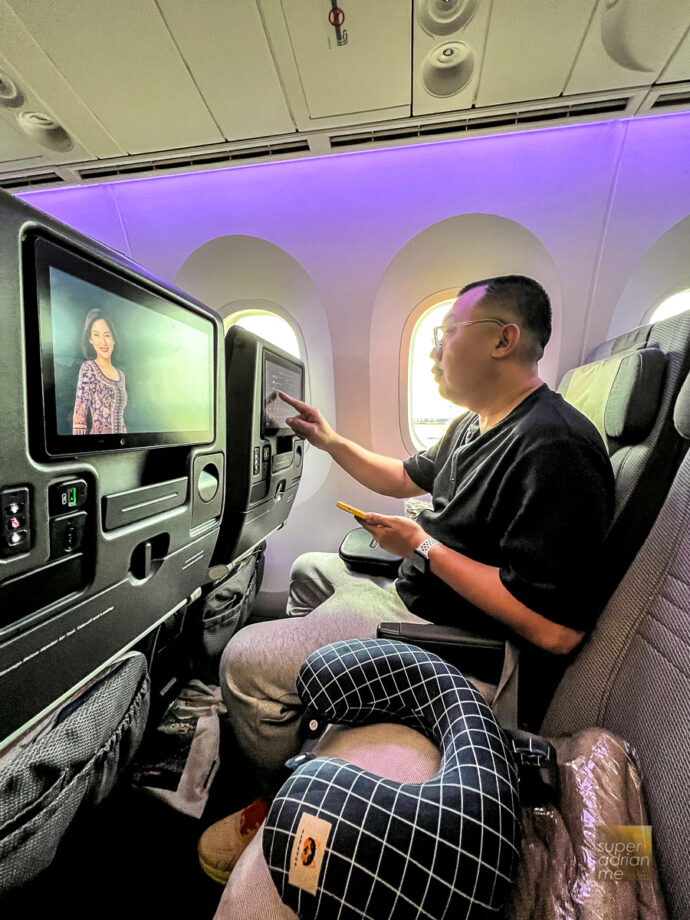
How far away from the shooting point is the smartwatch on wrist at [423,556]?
1218 mm

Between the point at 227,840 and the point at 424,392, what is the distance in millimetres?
2435

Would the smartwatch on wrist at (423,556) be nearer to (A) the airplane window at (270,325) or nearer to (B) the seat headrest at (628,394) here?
(B) the seat headrest at (628,394)

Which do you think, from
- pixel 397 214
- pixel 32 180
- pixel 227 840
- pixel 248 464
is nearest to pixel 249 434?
pixel 248 464

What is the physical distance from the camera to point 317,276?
2.39 metres

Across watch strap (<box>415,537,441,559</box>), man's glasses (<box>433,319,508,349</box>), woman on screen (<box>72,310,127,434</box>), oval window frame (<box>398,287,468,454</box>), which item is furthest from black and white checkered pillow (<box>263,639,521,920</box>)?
oval window frame (<box>398,287,468,454</box>)

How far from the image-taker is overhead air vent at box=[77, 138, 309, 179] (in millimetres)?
1867

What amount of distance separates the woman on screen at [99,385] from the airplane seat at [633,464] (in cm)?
91

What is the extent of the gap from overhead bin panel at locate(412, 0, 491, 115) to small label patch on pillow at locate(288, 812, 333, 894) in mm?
2149

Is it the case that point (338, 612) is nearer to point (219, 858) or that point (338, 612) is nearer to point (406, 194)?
point (219, 858)

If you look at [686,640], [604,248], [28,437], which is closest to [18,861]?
[28,437]

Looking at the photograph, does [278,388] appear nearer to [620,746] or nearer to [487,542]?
[487,542]

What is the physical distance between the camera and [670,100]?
5.45 feet

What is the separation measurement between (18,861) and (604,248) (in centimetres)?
326

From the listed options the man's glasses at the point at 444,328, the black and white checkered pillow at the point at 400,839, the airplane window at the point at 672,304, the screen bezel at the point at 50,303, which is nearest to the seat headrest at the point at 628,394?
the man's glasses at the point at 444,328
